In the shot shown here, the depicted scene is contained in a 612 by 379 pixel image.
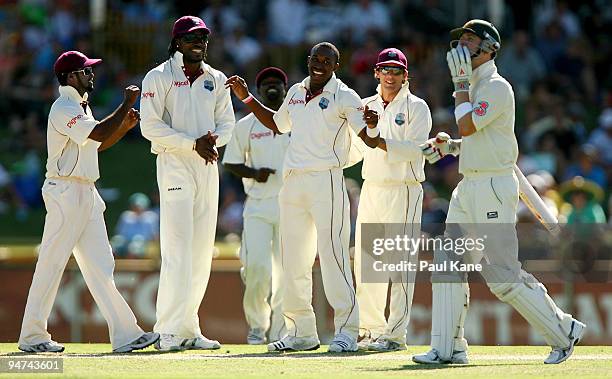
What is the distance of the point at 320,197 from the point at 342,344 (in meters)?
1.20

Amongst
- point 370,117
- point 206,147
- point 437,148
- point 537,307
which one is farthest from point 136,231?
point 537,307

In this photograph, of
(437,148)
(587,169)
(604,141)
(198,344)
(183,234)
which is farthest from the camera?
(604,141)

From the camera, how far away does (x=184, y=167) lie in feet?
40.4

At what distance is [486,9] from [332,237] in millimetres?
12428

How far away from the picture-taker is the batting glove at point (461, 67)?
1071 centimetres

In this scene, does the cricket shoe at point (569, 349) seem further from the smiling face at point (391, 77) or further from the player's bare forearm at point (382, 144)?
the smiling face at point (391, 77)

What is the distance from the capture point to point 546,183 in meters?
18.3

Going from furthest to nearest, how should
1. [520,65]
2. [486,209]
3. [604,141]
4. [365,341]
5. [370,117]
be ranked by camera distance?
[520,65] → [604,141] → [365,341] → [370,117] → [486,209]

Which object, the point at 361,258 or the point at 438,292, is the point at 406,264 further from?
the point at 438,292

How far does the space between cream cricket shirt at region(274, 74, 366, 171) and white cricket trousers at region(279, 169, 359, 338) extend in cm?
10

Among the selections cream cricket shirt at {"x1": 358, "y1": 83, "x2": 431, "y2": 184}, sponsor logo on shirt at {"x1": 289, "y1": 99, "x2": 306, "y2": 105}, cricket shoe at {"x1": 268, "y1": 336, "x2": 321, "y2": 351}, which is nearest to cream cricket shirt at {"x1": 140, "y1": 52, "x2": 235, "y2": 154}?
sponsor logo on shirt at {"x1": 289, "y1": 99, "x2": 306, "y2": 105}

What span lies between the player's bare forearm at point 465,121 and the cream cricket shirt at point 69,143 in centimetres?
295

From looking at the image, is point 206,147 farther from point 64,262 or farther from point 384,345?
point 384,345

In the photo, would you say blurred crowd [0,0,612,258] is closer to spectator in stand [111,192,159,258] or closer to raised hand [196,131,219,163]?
spectator in stand [111,192,159,258]
